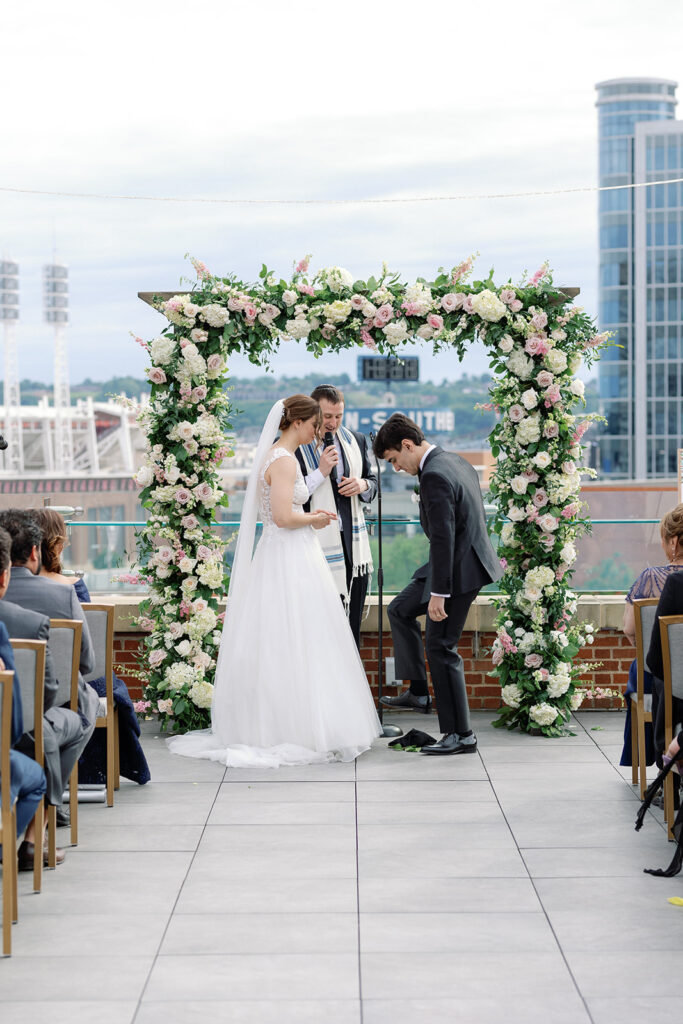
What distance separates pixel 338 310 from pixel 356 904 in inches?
143

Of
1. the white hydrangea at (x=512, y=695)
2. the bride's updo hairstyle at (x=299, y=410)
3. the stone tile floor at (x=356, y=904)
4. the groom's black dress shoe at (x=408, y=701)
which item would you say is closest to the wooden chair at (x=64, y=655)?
the stone tile floor at (x=356, y=904)

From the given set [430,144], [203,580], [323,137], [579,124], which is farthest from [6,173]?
[203,580]

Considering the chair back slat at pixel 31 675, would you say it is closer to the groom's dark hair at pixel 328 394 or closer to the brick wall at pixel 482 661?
the groom's dark hair at pixel 328 394

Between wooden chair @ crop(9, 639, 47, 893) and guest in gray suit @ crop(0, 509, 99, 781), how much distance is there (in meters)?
0.48

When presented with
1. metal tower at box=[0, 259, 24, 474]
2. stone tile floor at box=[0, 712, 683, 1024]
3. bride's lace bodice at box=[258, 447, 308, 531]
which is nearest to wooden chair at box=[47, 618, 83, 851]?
stone tile floor at box=[0, 712, 683, 1024]

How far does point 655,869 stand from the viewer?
4.71 meters

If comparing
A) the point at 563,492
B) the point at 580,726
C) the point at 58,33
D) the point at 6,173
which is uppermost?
the point at 6,173

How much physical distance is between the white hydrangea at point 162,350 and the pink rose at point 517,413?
2021 mm

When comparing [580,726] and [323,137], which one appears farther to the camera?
[323,137]

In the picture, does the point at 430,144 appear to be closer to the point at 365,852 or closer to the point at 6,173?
the point at 6,173

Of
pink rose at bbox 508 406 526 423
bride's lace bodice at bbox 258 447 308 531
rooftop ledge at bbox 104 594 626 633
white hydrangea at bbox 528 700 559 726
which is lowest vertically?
white hydrangea at bbox 528 700 559 726

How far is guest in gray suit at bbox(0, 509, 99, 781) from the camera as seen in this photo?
4.90m

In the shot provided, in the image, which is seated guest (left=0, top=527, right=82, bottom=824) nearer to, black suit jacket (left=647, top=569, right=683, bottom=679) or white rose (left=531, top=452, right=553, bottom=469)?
black suit jacket (left=647, top=569, right=683, bottom=679)

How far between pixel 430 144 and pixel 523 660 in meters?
122
